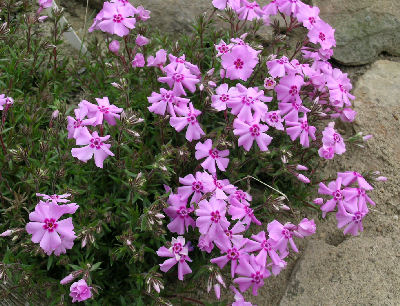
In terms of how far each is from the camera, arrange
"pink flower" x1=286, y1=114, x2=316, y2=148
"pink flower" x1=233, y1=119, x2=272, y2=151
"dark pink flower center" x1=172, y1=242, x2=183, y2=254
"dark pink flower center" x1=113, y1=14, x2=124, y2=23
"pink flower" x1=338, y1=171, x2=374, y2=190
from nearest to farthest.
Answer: "dark pink flower center" x1=172, y1=242, x2=183, y2=254
"pink flower" x1=233, y1=119, x2=272, y2=151
"pink flower" x1=338, y1=171, x2=374, y2=190
"pink flower" x1=286, y1=114, x2=316, y2=148
"dark pink flower center" x1=113, y1=14, x2=124, y2=23

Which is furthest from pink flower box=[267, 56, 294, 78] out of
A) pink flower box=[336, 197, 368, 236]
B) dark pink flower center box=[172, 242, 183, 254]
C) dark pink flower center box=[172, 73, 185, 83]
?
dark pink flower center box=[172, 242, 183, 254]

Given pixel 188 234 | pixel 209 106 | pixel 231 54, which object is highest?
pixel 231 54

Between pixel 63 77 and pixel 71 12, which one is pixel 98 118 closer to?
pixel 63 77

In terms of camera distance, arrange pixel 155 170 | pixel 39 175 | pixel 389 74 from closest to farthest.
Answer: pixel 39 175
pixel 155 170
pixel 389 74

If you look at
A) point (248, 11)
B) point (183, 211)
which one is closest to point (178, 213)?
point (183, 211)

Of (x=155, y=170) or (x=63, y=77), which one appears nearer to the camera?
(x=155, y=170)

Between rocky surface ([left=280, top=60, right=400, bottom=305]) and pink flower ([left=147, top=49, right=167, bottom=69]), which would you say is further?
pink flower ([left=147, top=49, right=167, bottom=69])

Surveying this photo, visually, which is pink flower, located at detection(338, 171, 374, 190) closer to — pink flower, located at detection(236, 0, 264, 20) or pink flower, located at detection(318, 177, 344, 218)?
pink flower, located at detection(318, 177, 344, 218)

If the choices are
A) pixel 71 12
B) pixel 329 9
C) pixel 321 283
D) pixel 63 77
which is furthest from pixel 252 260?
pixel 71 12
